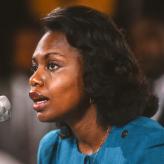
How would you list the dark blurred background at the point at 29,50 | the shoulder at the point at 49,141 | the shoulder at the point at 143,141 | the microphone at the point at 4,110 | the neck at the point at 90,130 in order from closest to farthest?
the microphone at the point at 4,110 < the shoulder at the point at 143,141 < the neck at the point at 90,130 < the shoulder at the point at 49,141 < the dark blurred background at the point at 29,50

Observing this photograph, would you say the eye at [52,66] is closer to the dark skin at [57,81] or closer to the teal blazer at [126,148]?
the dark skin at [57,81]

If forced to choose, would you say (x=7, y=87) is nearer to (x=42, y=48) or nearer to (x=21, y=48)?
(x=21, y=48)

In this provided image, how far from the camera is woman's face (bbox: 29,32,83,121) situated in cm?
218

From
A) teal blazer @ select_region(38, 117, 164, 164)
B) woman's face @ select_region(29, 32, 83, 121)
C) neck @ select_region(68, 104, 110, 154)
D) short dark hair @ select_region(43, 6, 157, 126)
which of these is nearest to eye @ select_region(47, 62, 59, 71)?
woman's face @ select_region(29, 32, 83, 121)

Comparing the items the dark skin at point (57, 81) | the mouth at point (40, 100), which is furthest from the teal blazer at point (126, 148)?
the mouth at point (40, 100)

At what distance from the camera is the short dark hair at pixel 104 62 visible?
2.23 meters

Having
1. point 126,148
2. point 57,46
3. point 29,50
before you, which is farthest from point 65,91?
point 29,50

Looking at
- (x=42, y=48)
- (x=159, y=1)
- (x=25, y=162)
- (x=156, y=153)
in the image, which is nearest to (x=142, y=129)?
(x=156, y=153)

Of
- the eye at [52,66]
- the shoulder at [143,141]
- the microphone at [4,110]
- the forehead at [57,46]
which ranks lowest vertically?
the shoulder at [143,141]

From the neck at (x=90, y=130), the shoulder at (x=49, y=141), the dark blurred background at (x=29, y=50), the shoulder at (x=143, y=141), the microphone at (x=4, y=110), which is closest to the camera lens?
the microphone at (x=4, y=110)

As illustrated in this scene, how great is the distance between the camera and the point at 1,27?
539cm

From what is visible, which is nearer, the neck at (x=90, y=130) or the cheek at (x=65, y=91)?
the cheek at (x=65, y=91)

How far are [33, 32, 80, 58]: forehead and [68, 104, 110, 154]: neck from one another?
246 millimetres

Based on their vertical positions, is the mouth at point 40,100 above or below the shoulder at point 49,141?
above
